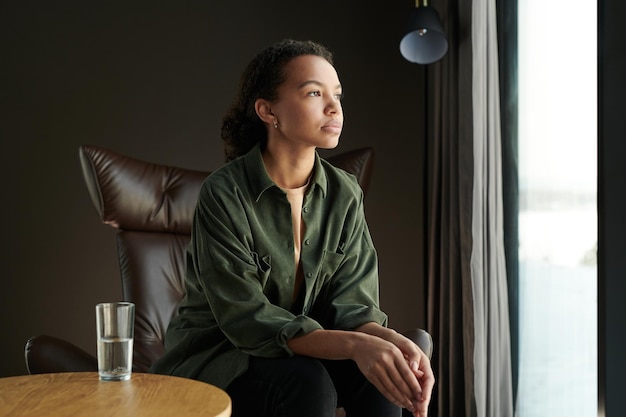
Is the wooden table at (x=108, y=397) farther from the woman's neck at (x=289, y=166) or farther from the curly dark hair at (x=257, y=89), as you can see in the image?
the curly dark hair at (x=257, y=89)

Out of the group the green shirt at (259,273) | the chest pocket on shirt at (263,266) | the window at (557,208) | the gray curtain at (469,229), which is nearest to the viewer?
the green shirt at (259,273)

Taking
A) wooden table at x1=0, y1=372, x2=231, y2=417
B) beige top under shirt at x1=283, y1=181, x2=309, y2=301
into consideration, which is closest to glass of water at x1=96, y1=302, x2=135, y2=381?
wooden table at x1=0, y1=372, x2=231, y2=417

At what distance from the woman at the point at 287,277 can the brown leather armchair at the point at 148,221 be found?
2.02 feet

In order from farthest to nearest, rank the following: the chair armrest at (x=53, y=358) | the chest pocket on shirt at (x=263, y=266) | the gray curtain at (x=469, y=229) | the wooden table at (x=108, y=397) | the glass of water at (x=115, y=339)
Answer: the gray curtain at (x=469, y=229) → the chair armrest at (x=53, y=358) → the chest pocket on shirt at (x=263, y=266) → the glass of water at (x=115, y=339) → the wooden table at (x=108, y=397)

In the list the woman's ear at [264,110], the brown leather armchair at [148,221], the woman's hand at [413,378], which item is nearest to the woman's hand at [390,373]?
the woman's hand at [413,378]

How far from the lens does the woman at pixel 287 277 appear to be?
4.71 feet

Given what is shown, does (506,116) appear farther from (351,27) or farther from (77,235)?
(77,235)

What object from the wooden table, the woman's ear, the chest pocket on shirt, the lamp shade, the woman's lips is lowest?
the wooden table

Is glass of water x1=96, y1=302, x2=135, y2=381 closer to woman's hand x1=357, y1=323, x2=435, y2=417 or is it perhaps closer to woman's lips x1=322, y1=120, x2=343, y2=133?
woman's hand x1=357, y1=323, x2=435, y2=417

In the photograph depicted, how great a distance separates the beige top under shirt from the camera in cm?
175

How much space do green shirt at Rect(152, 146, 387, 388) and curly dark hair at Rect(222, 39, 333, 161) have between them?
11 centimetres

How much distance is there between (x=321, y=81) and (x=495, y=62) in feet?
3.36

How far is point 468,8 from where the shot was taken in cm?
284

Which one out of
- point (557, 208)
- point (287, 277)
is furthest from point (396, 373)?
point (557, 208)
